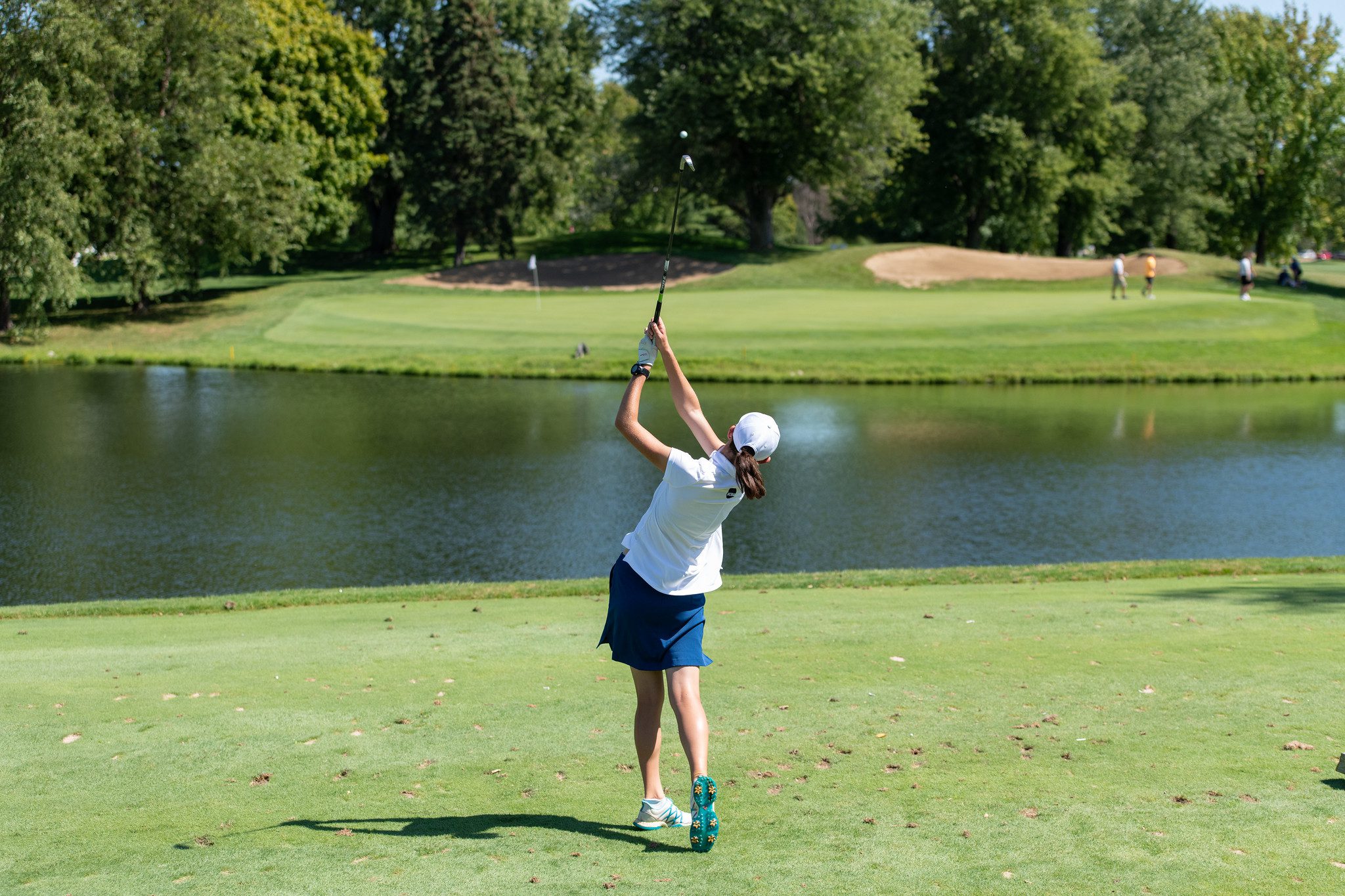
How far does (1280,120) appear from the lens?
71938mm

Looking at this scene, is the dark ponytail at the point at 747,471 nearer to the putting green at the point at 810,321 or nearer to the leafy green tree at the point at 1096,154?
the putting green at the point at 810,321

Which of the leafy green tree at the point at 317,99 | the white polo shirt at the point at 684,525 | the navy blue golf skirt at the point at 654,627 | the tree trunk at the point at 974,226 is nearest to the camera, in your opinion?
the white polo shirt at the point at 684,525

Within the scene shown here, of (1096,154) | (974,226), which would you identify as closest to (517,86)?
(974,226)

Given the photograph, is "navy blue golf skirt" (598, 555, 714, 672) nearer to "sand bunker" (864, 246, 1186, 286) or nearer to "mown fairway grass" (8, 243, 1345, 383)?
"mown fairway grass" (8, 243, 1345, 383)

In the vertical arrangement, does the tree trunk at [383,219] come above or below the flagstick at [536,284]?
above

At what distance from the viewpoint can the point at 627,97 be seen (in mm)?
119250

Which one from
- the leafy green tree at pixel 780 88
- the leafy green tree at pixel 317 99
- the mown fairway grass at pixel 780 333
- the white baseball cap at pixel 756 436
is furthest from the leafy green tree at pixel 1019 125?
the white baseball cap at pixel 756 436

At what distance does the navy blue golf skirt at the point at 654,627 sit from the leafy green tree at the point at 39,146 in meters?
41.2

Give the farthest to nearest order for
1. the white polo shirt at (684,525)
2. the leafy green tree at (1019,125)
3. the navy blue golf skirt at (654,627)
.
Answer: the leafy green tree at (1019,125), the navy blue golf skirt at (654,627), the white polo shirt at (684,525)

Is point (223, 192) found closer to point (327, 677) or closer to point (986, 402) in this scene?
point (986, 402)

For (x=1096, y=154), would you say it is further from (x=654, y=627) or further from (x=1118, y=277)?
(x=654, y=627)

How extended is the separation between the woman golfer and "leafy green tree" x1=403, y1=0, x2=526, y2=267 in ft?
193

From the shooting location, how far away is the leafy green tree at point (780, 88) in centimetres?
5891

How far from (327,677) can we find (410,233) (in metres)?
71.4
